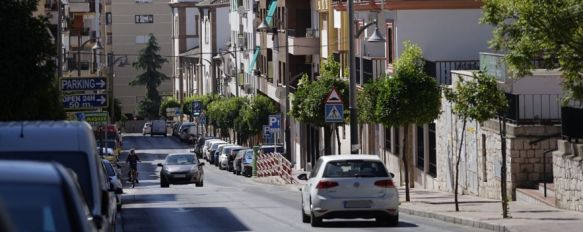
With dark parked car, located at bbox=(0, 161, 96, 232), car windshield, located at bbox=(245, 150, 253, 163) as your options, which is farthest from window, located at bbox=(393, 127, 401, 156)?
dark parked car, located at bbox=(0, 161, 96, 232)

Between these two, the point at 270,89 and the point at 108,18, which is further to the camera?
the point at 108,18

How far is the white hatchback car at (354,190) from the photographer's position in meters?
25.6

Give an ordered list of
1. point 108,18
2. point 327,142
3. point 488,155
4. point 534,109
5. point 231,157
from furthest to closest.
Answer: point 108,18
point 231,157
point 327,142
point 488,155
point 534,109

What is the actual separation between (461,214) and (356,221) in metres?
2.15

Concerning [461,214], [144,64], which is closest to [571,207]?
[461,214]

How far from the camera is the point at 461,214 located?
1115 inches

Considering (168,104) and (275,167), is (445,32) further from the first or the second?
(168,104)

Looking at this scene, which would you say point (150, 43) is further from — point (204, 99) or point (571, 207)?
point (571, 207)

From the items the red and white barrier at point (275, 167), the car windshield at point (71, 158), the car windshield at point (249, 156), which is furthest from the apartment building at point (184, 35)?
the car windshield at point (71, 158)

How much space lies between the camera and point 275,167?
60688 mm

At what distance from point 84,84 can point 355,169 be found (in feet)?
72.4

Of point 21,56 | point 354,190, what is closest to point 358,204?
point 354,190

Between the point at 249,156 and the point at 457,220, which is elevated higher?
the point at 457,220

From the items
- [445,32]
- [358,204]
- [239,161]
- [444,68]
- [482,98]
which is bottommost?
[239,161]
